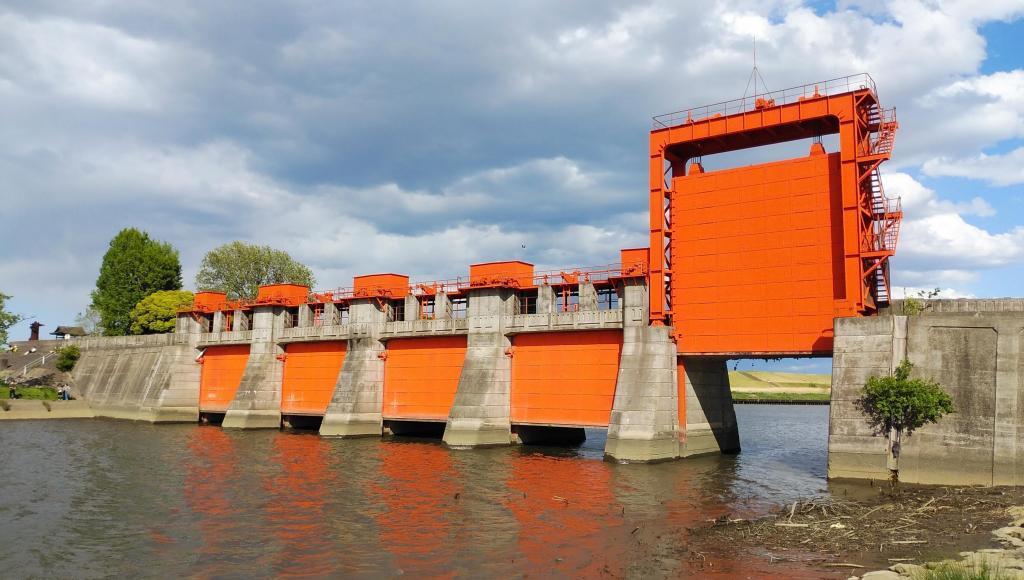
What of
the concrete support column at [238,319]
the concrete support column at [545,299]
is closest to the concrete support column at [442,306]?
the concrete support column at [545,299]

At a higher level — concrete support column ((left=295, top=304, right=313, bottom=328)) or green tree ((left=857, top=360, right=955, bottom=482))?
concrete support column ((left=295, top=304, right=313, bottom=328))

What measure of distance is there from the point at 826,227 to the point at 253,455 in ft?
115

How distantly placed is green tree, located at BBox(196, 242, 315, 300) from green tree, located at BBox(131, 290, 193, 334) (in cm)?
920

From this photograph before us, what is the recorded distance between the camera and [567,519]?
2334cm

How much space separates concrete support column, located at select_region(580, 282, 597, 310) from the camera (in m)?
41.4

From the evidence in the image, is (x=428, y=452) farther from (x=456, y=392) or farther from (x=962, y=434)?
(x=962, y=434)

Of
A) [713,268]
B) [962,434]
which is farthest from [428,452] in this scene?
[962,434]

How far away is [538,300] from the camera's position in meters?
43.3

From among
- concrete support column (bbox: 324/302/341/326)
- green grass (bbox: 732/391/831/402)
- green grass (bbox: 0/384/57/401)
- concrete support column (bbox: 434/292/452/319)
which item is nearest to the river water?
concrete support column (bbox: 434/292/452/319)

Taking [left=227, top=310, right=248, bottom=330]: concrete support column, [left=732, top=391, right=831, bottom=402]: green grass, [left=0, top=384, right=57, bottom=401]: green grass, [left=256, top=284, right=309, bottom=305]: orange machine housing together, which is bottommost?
[left=732, top=391, right=831, bottom=402]: green grass

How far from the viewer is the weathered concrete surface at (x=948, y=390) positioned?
26375 millimetres

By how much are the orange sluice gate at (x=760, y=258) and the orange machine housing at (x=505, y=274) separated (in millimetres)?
10719

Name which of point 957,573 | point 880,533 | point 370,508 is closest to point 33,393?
point 370,508

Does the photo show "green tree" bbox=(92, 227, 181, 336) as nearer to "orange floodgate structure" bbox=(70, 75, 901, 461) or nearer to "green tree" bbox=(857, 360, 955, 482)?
"orange floodgate structure" bbox=(70, 75, 901, 461)
